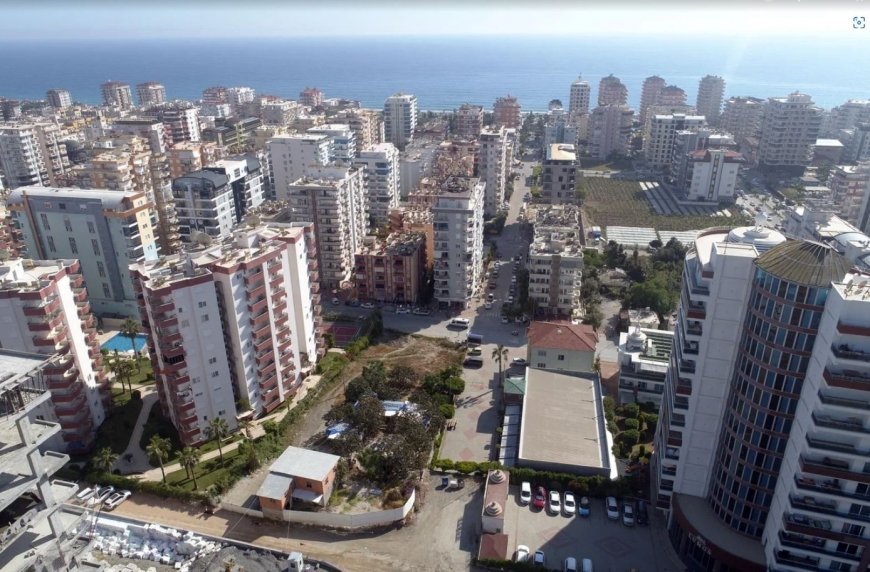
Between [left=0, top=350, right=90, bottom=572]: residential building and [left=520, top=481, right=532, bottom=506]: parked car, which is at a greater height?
[left=0, top=350, right=90, bottom=572]: residential building

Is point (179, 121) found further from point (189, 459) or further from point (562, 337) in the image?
point (562, 337)

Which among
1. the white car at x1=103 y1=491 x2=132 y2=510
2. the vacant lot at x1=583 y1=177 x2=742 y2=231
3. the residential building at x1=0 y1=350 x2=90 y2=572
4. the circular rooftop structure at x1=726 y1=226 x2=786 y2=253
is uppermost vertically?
the circular rooftop structure at x1=726 y1=226 x2=786 y2=253

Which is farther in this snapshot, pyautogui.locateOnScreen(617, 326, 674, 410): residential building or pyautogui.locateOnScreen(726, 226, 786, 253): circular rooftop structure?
pyautogui.locateOnScreen(617, 326, 674, 410): residential building

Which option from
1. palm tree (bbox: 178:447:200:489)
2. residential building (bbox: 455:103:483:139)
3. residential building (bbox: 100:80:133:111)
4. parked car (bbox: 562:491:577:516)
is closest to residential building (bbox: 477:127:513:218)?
residential building (bbox: 455:103:483:139)

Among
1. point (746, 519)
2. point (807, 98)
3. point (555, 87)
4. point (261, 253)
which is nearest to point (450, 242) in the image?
point (261, 253)

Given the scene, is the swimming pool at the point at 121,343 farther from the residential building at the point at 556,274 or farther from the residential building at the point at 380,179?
the residential building at the point at 556,274

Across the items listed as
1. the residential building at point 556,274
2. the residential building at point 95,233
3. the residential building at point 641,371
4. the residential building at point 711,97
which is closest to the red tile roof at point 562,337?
the residential building at point 641,371

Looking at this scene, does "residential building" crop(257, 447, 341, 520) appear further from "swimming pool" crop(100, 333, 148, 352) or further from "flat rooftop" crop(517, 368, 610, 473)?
"swimming pool" crop(100, 333, 148, 352)
